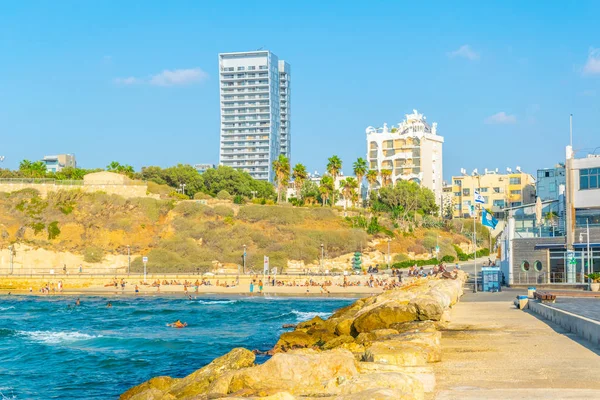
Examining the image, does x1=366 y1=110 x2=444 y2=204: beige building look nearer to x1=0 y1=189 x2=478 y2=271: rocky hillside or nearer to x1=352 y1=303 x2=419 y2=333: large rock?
x1=0 y1=189 x2=478 y2=271: rocky hillside

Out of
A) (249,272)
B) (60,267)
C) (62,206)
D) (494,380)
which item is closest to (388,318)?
(494,380)

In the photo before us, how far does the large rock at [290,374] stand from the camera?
11992mm

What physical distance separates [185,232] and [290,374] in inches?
3209

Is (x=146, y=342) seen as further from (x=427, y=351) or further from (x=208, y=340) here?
(x=427, y=351)

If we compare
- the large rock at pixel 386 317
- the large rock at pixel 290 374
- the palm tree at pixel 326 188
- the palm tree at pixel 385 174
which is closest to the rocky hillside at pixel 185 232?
the palm tree at pixel 326 188

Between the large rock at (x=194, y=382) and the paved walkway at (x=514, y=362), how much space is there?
14.9 feet

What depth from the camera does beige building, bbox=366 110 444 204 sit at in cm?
12725

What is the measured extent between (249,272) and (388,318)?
56.7 meters

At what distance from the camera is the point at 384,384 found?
416 inches

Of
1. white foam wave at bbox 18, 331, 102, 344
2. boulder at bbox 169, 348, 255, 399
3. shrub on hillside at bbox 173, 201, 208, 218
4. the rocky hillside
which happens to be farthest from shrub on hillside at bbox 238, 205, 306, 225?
boulder at bbox 169, 348, 255, 399

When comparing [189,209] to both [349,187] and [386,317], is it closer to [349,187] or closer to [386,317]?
[349,187]

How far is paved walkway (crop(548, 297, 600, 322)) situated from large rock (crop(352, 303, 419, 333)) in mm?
5053

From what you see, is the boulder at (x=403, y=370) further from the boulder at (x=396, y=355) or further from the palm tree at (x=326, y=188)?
the palm tree at (x=326, y=188)

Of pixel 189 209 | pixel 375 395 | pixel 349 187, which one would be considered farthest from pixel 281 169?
pixel 375 395
